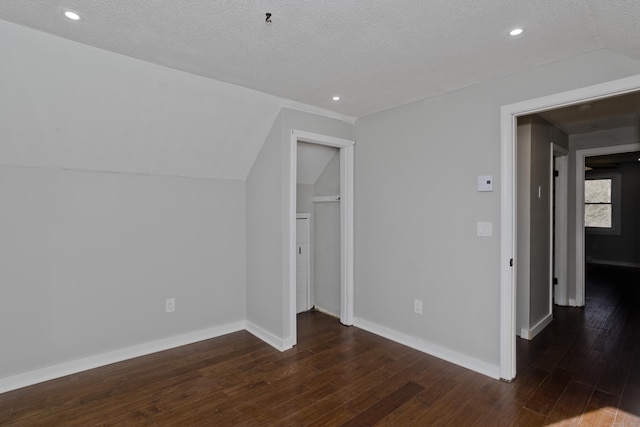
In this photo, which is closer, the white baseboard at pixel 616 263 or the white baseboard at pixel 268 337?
the white baseboard at pixel 268 337

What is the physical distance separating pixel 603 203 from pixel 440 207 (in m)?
7.31

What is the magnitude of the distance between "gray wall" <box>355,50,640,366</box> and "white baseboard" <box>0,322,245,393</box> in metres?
1.65

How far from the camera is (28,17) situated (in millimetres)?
1761

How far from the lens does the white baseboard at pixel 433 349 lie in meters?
2.63

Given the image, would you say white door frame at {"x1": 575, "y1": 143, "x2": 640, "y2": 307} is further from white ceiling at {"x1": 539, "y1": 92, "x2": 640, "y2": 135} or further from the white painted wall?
the white painted wall

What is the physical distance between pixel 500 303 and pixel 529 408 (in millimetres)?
720

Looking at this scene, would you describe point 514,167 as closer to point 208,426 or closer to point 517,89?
point 517,89

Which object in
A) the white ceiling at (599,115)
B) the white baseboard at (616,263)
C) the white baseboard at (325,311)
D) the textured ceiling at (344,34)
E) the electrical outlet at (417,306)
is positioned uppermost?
the textured ceiling at (344,34)

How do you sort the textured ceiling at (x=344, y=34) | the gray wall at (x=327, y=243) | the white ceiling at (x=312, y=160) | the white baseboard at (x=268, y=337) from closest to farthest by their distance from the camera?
the textured ceiling at (x=344, y=34), the white baseboard at (x=268, y=337), the white ceiling at (x=312, y=160), the gray wall at (x=327, y=243)

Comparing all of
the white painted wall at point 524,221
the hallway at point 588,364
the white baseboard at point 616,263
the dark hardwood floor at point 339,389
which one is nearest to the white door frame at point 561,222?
the hallway at point 588,364

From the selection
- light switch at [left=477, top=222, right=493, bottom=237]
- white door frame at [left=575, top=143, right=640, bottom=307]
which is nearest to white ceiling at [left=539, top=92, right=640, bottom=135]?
white door frame at [left=575, top=143, right=640, bottom=307]

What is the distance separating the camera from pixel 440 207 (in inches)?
116

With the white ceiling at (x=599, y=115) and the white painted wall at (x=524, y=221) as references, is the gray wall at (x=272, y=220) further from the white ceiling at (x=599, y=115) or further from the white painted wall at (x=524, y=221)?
the white ceiling at (x=599, y=115)

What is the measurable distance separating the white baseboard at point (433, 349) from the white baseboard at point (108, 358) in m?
1.48
